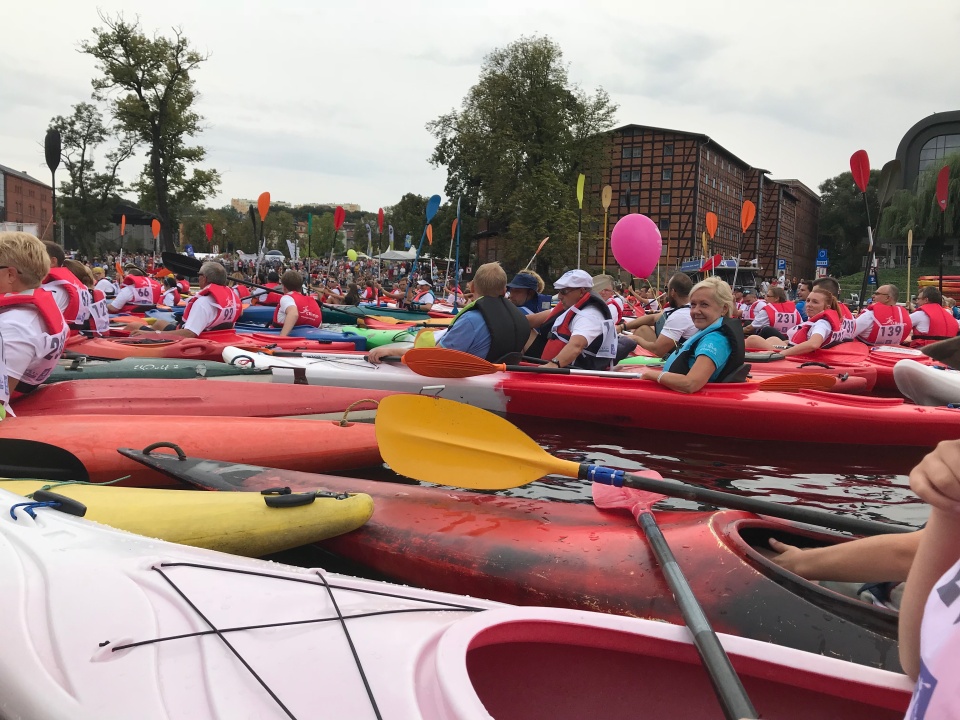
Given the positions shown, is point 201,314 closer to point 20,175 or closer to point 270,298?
point 270,298

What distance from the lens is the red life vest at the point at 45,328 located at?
10.7ft

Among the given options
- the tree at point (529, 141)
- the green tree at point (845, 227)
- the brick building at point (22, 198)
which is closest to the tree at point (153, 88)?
the tree at point (529, 141)

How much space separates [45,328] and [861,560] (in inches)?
144

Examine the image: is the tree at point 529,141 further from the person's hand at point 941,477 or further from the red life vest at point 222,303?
the person's hand at point 941,477

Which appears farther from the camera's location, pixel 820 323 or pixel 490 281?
pixel 820 323

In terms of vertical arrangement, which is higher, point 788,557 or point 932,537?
point 932,537

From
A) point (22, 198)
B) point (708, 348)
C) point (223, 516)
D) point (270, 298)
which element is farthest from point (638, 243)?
point (22, 198)

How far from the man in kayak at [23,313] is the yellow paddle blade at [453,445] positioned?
1.83 m

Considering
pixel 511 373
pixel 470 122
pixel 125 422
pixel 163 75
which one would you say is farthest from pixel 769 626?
pixel 470 122

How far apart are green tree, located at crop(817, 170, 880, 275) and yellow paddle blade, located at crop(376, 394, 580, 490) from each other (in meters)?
58.4

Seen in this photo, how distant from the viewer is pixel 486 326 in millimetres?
5273

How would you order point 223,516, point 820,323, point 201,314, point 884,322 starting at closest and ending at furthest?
point 223,516 → point 201,314 → point 820,323 → point 884,322

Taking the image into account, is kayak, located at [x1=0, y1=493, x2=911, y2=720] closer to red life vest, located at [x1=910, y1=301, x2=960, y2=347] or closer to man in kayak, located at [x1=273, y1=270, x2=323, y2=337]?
man in kayak, located at [x1=273, y1=270, x2=323, y2=337]

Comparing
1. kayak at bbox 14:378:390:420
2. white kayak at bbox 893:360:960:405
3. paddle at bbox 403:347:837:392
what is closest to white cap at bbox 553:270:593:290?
paddle at bbox 403:347:837:392
